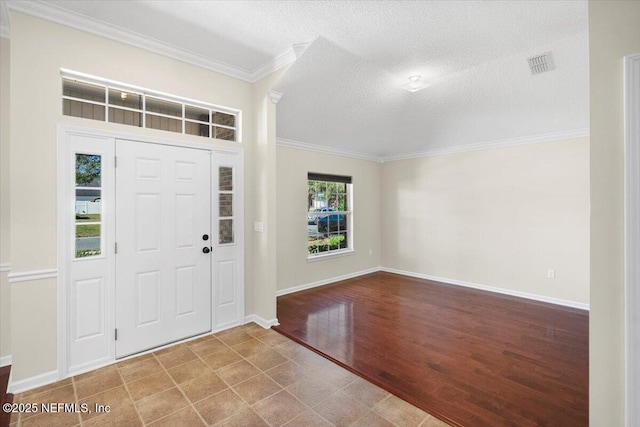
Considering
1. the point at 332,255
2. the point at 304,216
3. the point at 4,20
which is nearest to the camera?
the point at 4,20

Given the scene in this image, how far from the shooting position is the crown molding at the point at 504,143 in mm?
4363

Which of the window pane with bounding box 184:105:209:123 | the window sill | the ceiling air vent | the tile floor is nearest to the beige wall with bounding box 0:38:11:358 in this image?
the tile floor

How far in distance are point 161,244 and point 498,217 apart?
501cm

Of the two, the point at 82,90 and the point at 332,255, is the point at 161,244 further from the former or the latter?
the point at 332,255

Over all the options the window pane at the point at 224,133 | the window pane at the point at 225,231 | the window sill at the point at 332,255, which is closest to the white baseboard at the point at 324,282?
the window sill at the point at 332,255

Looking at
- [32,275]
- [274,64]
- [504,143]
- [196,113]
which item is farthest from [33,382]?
[504,143]

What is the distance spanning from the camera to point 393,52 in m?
3.03

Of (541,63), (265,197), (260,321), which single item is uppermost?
(541,63)

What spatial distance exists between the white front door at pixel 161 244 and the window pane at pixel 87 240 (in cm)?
16

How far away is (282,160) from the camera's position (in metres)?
5.02

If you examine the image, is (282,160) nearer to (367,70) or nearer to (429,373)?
(367,70)

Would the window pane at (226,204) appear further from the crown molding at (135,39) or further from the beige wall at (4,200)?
the beige wall at (4,200)

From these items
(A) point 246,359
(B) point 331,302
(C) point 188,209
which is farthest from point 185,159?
(B) point 331,302
